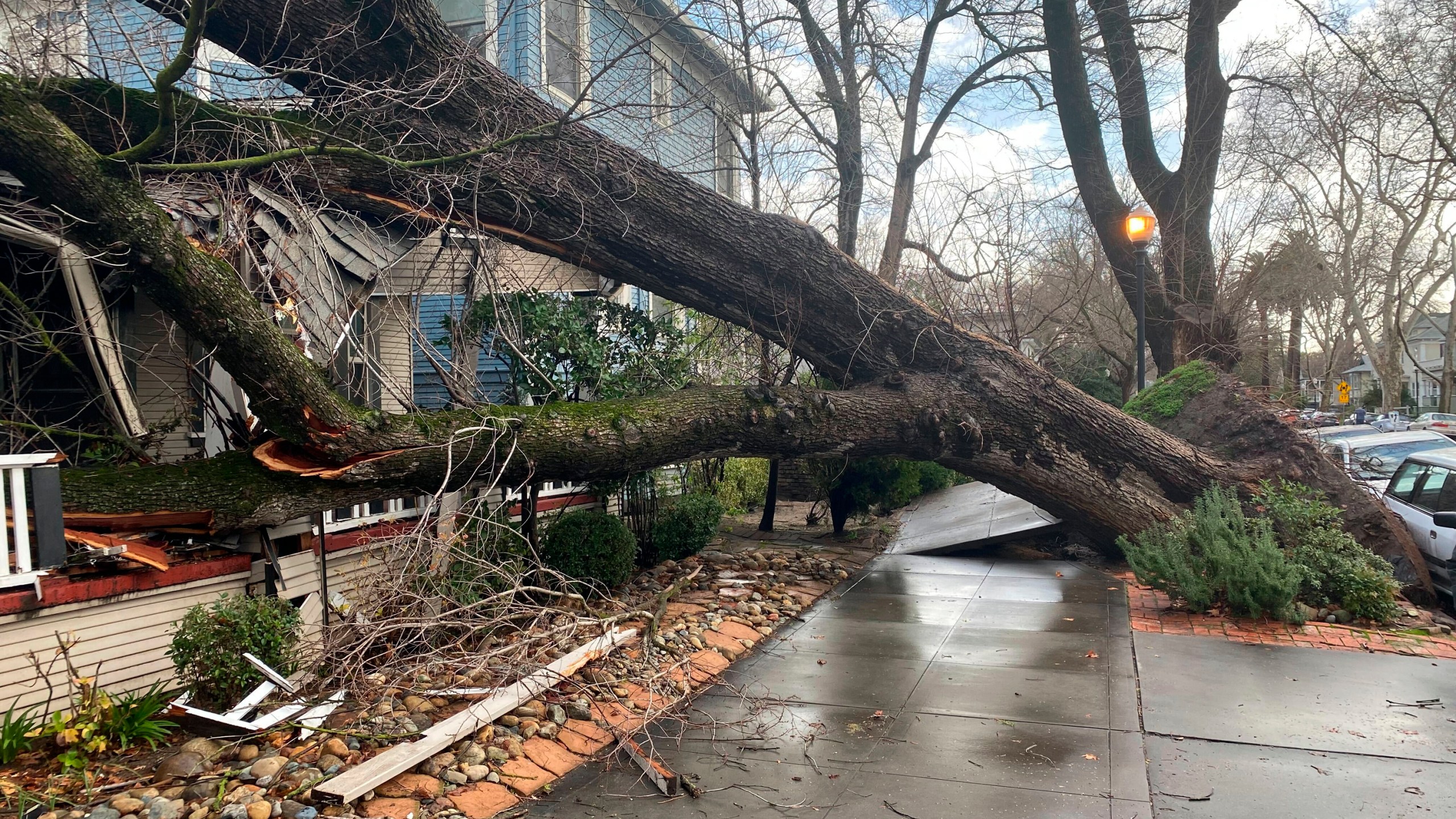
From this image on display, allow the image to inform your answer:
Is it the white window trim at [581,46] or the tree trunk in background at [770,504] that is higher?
the white window trim at [581,46]

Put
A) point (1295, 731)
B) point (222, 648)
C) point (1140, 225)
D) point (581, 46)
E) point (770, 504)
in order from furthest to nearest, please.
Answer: point (770, 504) < point (581, 46) < point (1140, 225) < point (1295, 731) < point (222, 648)

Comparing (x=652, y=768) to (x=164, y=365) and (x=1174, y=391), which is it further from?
(x=1174, y=391)

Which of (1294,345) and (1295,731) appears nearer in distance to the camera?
(1295,731)

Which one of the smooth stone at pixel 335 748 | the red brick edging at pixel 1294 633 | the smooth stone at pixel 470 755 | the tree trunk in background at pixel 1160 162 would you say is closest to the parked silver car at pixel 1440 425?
the tree trunk in background at pixel 1160 162

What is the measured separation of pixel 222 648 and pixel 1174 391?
32.7 ft

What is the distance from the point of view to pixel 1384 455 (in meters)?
11.9

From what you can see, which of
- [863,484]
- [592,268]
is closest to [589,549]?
[592,268]

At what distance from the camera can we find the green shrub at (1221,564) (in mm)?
6758

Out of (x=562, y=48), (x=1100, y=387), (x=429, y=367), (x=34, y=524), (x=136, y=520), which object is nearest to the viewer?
(x=34, y=524)

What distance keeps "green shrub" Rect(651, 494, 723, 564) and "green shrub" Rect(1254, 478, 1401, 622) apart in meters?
5.24

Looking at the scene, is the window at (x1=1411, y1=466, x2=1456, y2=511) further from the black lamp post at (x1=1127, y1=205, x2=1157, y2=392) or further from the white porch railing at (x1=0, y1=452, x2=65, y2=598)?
the white porch railing at (x1=0, y1=452, x2=65, y2=598)

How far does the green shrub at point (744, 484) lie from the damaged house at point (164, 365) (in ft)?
16.3

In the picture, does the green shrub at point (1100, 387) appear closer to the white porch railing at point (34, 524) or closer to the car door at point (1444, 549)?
the car door at point (1444, 549)

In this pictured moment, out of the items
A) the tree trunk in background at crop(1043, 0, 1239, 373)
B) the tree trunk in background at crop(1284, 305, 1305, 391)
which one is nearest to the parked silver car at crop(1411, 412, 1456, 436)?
the tree trunk in background at crop(1284, 305, 1305, 391)
